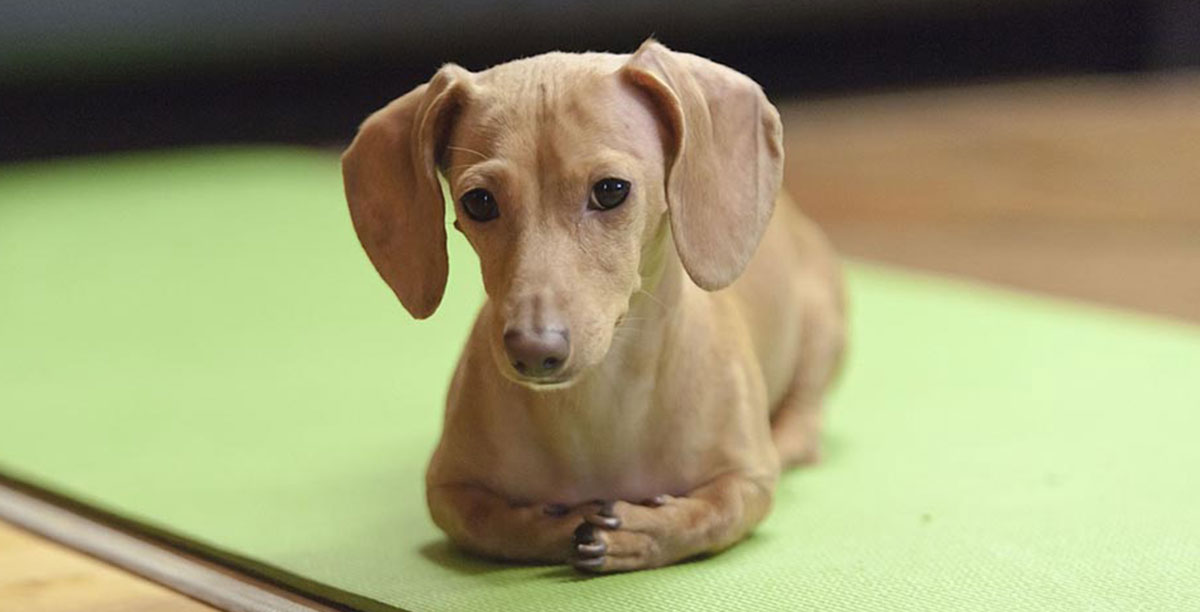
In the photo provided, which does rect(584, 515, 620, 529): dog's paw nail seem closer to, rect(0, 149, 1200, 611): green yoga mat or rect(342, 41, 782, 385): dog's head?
rect(0, 149, 1200, 611): green yoga mat

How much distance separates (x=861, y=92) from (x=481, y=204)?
3.65m

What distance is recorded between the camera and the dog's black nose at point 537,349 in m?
1.33

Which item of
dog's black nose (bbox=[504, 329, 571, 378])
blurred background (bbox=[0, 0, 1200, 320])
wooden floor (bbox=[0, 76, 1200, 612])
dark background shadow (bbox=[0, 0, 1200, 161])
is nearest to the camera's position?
dog's black nose (bbox=[504, 329, 571, 378])

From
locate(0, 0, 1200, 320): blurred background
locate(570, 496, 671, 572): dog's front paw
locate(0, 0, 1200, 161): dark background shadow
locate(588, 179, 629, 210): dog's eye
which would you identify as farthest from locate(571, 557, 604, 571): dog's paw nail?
locate(0, 0, 1200, 161): dark background shadow

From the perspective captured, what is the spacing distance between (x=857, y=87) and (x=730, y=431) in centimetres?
352

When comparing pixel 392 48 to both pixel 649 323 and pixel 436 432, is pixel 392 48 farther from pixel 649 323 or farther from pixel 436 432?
pixel 649 323

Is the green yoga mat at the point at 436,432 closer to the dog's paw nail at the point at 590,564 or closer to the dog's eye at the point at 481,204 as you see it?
the dog's paw nail at the point at 590,564

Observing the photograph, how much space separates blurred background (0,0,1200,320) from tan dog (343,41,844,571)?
1.88m

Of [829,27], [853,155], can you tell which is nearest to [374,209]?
[853,155]

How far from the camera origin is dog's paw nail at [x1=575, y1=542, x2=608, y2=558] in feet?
4.90

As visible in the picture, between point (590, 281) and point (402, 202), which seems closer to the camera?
point (590, 281)

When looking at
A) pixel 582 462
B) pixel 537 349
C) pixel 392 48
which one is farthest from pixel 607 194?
pixel 392 48

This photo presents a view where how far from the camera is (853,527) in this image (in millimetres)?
1731

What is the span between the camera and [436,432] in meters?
2.25
